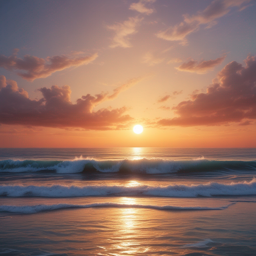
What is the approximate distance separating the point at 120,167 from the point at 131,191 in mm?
13459

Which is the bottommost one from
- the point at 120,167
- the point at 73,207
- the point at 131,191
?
the point at 120,167

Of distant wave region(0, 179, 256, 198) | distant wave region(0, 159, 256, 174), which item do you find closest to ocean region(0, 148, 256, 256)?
distant wave region(0, 179, 256, 198)

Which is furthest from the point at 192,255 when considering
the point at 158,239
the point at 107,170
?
the point at 107,170

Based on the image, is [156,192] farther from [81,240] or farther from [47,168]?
[47,168]

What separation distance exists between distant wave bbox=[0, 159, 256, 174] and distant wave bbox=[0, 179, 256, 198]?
11.9 m

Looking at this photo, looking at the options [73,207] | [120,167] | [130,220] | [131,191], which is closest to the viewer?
[130,220]

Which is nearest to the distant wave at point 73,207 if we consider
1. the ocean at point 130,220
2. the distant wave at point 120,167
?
the ocean at point 130,220

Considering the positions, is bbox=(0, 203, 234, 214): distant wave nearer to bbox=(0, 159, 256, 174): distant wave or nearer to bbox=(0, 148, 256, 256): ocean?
bbox=(0, 148, 256, 256): ocean

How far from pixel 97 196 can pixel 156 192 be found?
11.7 ft

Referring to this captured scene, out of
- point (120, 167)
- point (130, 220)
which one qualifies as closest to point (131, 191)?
point (130, 220)

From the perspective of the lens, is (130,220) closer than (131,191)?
Yes

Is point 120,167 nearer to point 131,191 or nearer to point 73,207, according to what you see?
point 131,191

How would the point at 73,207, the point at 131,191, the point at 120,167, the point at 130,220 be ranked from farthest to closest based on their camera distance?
1. the point at 120,167
2. the point at 131,191
3. the point at 73,207
4. the point at 130,220

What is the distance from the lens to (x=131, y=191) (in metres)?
12.2
